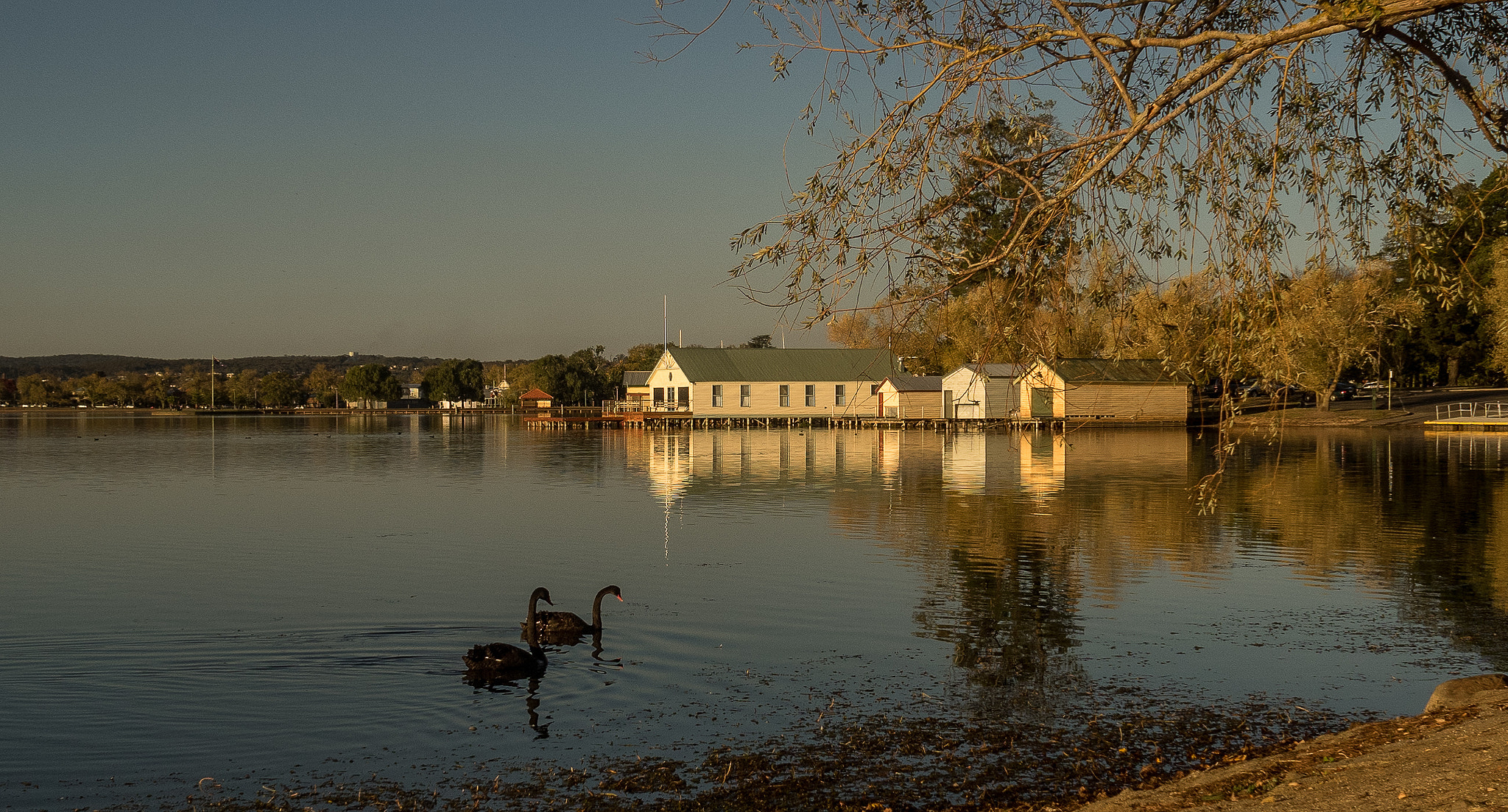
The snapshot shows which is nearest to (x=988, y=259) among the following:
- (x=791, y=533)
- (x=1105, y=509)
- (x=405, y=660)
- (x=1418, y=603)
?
(x=405, y=660)

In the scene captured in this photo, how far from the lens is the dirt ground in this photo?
23.7 ft

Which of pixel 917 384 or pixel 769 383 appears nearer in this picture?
pixel 917 384

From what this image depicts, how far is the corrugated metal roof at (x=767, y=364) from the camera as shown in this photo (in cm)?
9931

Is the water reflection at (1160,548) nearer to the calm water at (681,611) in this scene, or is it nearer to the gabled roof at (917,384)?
the calm water at (681,611)

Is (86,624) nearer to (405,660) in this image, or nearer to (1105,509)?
(405,660)

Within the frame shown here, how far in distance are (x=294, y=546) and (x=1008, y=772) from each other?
20137mm

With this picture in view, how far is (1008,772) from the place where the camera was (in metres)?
9.57

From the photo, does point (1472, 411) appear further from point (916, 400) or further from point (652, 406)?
point (652, 406)

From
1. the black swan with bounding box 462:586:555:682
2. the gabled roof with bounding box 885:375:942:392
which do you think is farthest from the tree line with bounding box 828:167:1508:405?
the gabled roof with bounding box 885:375:942:392

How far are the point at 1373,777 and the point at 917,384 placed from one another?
286 ft

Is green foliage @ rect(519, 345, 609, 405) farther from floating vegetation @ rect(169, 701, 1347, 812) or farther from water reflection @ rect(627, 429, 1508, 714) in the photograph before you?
Result: floating vegetation @ rect(169, 701, 1347, 812)

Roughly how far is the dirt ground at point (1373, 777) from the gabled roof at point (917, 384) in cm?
8324

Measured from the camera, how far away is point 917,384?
310 feet

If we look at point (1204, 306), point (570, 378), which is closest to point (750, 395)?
point (570, 378)
